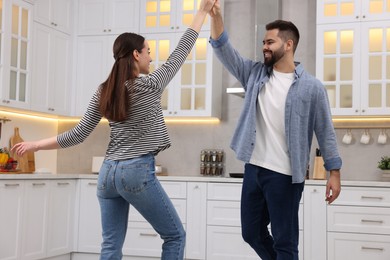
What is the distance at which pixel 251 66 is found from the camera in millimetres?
3076

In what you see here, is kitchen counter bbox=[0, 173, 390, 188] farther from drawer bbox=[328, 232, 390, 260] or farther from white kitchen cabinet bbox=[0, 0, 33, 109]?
white kitchen cabinet bbox=[0, 0, 33, 109]

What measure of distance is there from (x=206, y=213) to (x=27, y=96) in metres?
1.84

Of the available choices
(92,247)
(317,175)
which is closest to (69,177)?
(92,247)

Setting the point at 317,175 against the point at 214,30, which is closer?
the point at 214,30

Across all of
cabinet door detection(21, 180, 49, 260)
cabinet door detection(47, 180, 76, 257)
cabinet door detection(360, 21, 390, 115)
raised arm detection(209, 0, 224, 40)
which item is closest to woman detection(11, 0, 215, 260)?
raised arm detection(209, 0, 224, 40)

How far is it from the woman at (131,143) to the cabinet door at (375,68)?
263 centimetres

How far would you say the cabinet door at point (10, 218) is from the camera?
4473 millimetres

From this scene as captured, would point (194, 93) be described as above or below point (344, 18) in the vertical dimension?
below

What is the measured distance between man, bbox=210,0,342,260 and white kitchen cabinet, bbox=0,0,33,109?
97.7 inches

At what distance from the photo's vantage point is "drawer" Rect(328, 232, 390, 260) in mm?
4575

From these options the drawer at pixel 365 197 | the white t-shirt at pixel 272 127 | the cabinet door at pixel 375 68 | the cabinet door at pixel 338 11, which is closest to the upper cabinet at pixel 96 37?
the cabinet door at pixel 338 11

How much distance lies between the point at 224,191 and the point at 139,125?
2.50m

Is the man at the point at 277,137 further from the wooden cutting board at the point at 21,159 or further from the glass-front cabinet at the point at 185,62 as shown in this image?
the wooden cutting board at the point at 21,159

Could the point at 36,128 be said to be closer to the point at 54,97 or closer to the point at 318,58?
the point at 54,97
